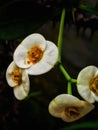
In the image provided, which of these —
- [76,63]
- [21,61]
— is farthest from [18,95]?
[76,63]

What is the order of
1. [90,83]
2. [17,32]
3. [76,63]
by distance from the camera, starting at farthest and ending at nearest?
[76,63]
[17,32]
[90,83]

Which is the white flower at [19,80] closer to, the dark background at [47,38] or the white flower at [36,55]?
the white flower at [36,55]

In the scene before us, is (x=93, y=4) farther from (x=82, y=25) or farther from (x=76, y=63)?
(x=76, y=63)

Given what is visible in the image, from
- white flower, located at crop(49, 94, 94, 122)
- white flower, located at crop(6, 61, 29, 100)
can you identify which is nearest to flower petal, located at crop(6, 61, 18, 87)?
white flower, located at crop(6, 61, 29, 100)

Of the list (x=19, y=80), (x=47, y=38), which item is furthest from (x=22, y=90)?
(x=47, y=38)

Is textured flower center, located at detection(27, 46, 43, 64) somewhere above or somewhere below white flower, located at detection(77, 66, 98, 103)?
above

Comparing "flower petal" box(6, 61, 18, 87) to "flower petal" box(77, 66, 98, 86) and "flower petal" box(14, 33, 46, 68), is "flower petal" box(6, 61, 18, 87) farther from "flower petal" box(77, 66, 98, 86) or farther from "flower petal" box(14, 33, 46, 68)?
"flower petal" box(77, 66, 98, 86)

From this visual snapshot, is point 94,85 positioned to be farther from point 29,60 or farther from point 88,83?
point 29,60
